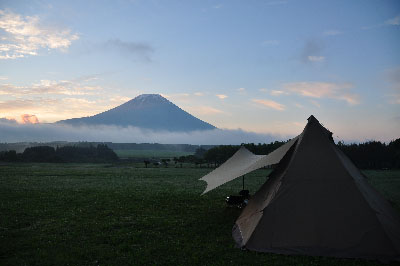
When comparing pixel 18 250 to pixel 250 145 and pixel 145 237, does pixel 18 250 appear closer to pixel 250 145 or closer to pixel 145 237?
pixel 145 237

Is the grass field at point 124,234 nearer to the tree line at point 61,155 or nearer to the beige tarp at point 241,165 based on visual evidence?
the beige tarp at point 241,165

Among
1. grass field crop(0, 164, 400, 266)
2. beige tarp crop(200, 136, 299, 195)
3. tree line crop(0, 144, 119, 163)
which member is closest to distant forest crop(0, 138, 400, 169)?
tree line crop(0, 144, 119, 163)

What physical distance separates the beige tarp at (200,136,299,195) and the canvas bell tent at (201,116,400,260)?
71 cm

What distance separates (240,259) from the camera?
32.4 feet

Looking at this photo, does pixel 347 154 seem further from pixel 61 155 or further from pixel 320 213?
pixel 61 155

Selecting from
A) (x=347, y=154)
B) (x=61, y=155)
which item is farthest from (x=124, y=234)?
(x=61, y=155)

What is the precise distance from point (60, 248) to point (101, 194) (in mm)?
14655

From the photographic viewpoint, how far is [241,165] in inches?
669

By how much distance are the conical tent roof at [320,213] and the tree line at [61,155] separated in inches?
3802

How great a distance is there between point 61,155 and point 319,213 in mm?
113658

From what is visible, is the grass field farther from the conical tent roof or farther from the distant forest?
the distant forest

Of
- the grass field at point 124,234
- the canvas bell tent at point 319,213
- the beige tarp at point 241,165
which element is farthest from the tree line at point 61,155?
the canvas bell tent at point 319,213

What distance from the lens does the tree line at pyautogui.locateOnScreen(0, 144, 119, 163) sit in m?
93.9

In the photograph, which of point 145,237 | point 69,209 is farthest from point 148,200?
point 145,237
